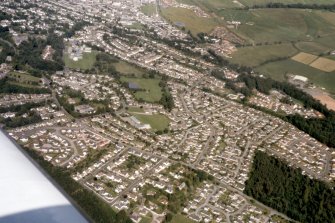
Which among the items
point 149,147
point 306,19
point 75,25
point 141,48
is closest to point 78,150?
A: point 149,147

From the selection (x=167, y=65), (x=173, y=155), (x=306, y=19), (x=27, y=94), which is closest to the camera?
(x=173, y=155)

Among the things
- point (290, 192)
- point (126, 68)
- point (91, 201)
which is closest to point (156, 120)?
point (126, 68)

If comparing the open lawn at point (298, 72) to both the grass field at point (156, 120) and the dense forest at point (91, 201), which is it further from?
the dense forest at point (91, 201)

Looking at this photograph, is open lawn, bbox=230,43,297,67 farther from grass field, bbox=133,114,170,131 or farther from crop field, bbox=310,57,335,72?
grass field, bbox=133,114,170,131

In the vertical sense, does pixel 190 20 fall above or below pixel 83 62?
above

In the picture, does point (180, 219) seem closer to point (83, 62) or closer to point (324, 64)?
point (83, 62)

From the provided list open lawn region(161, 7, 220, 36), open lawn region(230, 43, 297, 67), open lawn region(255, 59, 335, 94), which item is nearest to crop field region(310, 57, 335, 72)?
open lawn region(255, 59, 335, 94)

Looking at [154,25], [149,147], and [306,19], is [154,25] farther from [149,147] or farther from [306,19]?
[149,147]
